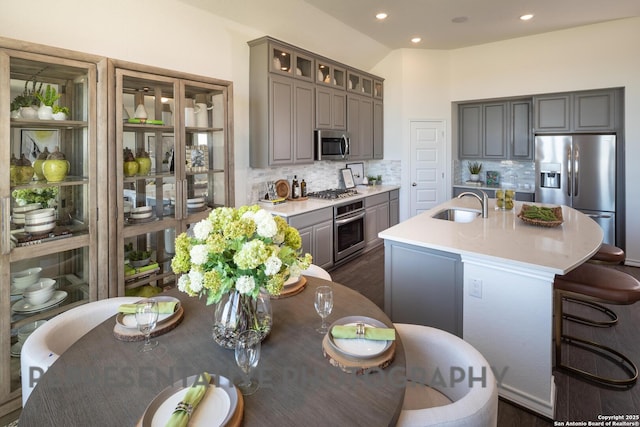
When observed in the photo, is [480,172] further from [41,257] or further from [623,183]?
[41,257]

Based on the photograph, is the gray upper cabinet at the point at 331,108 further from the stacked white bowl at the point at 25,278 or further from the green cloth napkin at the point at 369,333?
the green cloth napkin at the point at 369,333

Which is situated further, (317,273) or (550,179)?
(550,179)

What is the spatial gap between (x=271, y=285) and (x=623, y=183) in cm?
552

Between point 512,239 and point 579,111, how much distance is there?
3.89 m

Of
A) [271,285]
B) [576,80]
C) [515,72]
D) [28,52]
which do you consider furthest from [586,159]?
[28,52]

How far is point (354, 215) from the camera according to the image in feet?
16.1

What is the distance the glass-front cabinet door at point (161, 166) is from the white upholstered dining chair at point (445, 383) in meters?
2.07

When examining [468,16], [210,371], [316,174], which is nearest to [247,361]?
[210,371]

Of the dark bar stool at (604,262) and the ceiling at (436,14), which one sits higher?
the ceiling at (436,14)

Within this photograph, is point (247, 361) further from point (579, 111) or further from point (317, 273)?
point (579, 111)

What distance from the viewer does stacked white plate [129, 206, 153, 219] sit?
8.62 feet

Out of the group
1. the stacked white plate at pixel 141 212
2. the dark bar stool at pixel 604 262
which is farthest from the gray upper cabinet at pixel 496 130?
the stacked white plate at pixel 141 212

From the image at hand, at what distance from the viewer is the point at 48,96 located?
2193 millimetres

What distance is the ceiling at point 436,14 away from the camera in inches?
149
